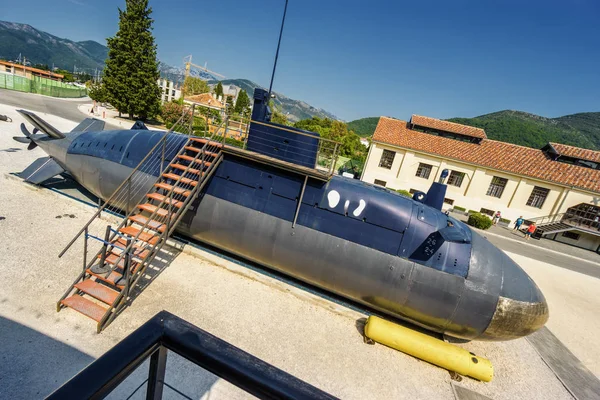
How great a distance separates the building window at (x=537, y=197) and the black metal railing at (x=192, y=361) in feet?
133

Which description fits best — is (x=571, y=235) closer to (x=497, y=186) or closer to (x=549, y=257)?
(x=497, y=186)

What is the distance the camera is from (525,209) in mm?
32812

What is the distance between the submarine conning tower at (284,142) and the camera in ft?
31.7

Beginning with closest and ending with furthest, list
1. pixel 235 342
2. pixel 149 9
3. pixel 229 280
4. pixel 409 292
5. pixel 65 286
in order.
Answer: pixel 235 342, pixel 65 286, pixel 409 292, pixel 229 280, pixel 149 9

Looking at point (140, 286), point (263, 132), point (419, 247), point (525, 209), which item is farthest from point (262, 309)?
point (525, 209)

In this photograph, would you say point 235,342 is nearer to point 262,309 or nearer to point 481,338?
point 262,309

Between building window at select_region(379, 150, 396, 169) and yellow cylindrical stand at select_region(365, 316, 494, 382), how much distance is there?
30130mm

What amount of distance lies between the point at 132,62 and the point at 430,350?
48950 mm

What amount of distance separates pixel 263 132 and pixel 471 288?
26.8ft

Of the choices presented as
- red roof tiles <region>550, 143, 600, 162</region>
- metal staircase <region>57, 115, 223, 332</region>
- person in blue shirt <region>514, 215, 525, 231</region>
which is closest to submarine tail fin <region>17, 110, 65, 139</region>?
metal staircase <region>57, 115, 223, 332</region>

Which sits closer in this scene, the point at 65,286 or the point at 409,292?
the point at 65,286

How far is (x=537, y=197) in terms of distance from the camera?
32.3 meters

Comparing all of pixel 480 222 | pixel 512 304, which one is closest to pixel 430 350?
pixel 512 304

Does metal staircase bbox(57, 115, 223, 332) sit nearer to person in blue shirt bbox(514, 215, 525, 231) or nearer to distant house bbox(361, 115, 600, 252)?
distant house bbox(361, 115, 600, 252)
